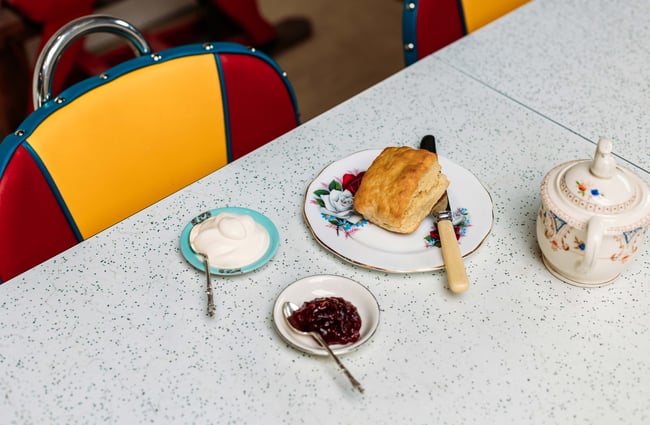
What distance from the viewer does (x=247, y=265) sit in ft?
3.06

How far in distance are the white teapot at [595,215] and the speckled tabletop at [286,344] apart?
6 centimetres

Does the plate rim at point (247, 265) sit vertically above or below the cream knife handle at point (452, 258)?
above

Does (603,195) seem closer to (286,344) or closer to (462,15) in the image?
(286,344)

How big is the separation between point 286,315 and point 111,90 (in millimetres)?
468

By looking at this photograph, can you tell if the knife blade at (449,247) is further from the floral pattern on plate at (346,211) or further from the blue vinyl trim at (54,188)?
the blue vinyl trim at (54,188)

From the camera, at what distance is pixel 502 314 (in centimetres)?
89

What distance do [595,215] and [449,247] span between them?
0.18m

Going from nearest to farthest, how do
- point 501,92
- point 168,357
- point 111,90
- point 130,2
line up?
point 168,357 → point 111,90 → point 501,92 → point 130,2

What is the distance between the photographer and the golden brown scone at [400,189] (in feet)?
3.10

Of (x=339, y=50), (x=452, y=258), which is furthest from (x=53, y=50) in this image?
(x=339, y=50)

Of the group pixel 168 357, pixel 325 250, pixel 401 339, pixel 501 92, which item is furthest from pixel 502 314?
pixel 501 92

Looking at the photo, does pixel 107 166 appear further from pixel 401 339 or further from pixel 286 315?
pixel 401 339

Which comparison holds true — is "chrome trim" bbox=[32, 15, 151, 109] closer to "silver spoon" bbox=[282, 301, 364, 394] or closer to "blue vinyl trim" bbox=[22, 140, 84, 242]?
"blue vinyl trim" bbox=[22, 140, 84, 242]

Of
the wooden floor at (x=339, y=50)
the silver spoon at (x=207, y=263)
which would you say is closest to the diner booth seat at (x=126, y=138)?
the silver spoon at (x=207, y=263)
